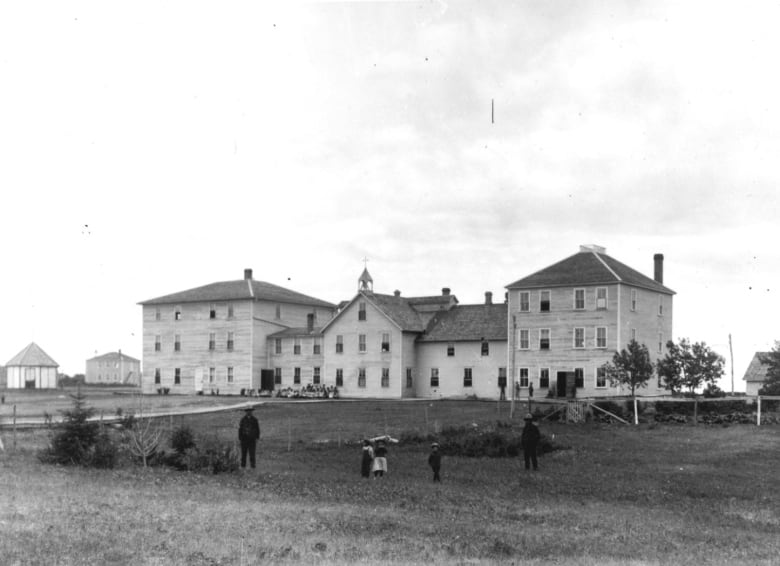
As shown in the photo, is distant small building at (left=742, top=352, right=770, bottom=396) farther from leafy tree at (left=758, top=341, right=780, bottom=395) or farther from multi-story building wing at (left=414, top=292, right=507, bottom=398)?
multi-story building wing at (left=414, top=292, right=507, bottom=398)

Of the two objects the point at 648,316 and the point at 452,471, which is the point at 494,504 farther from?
the point at 648,316

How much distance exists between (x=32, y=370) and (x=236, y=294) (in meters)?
54.3

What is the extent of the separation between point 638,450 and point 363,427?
14.8 metres

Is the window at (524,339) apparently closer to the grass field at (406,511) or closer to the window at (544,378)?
the window at (544,378)

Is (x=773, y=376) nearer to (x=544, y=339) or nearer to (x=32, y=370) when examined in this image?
(x=544, y=339)

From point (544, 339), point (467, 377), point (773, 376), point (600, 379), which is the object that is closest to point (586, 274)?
point (544, 339)

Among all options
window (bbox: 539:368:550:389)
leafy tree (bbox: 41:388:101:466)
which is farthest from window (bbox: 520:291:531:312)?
leafy tree (bbox: 41:388:101:466)

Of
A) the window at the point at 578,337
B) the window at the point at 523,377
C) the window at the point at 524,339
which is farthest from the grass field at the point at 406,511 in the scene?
the window at the point at 524,339

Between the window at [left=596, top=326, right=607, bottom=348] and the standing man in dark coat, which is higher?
the window at [left=596, top=326, right=607, bottom=348]

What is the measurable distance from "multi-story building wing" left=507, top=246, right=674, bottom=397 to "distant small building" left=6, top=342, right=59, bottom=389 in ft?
255

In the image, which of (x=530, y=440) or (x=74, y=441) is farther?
(x=530, y=440)

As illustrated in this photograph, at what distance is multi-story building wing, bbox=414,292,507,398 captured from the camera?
71.2 meters

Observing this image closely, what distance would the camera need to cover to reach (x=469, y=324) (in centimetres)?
7375

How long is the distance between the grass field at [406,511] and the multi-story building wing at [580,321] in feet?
97.1
